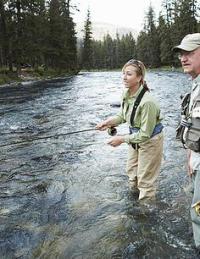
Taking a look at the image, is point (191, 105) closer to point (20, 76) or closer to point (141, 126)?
point (141, 126)

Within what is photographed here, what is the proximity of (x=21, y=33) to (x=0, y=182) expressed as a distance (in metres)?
34.3

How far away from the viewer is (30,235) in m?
4.88

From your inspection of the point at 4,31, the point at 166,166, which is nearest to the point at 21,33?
the point at 4,31

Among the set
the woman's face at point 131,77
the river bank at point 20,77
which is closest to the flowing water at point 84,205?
the woman's face at point 131,77

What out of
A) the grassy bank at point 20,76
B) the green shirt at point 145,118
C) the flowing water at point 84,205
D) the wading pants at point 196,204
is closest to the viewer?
the wading pants at point 196,204

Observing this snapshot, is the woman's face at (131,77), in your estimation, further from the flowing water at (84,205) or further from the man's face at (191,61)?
the flowing water at (84,205)

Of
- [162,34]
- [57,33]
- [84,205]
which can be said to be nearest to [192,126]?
[84,205]

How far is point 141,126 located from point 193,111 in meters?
1.36

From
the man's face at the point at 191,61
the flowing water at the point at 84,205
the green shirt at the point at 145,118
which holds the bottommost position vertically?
the flowing water at the point at 84,205

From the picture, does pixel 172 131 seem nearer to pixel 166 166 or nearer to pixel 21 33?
pixel 166 166

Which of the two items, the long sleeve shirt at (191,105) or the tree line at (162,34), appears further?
the tree line at (162,34)

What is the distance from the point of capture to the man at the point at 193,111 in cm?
351

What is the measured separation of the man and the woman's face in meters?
1.14

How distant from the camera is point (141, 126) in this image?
4.82 meters
